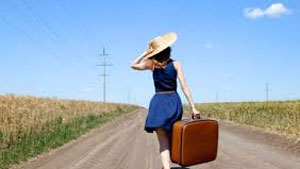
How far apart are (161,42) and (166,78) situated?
1.67 feet

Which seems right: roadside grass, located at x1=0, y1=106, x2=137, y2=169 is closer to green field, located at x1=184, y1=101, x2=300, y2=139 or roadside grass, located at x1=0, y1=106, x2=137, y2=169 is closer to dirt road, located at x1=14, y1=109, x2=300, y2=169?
dirt road, located at x1=14, y1=109, x2=300, y2=169

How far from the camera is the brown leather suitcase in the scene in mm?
7039

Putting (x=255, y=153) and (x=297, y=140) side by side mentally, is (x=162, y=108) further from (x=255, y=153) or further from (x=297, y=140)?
(x=297, y=140)

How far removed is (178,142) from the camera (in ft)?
23.3

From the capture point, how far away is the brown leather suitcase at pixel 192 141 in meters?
7.04

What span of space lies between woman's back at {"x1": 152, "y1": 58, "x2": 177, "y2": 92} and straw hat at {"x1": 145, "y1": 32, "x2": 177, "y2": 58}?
0.83 feet

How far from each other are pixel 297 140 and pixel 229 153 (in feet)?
10.6

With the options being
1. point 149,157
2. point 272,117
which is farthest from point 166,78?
point 272,117

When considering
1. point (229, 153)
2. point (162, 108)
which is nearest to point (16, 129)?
point (229, 153)

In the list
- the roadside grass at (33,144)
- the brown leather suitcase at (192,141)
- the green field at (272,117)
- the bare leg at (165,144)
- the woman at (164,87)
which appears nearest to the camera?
the brown leather suitcase at (192,141)

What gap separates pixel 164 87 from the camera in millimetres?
7324

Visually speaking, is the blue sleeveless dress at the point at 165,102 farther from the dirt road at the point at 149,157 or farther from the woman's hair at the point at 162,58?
the dirt road at the point at 149,157

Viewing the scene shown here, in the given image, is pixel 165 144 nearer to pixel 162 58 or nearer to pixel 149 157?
pixel 162 58

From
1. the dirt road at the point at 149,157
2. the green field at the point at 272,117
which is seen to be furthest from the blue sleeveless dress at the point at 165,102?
the green field at the point at 272,117
